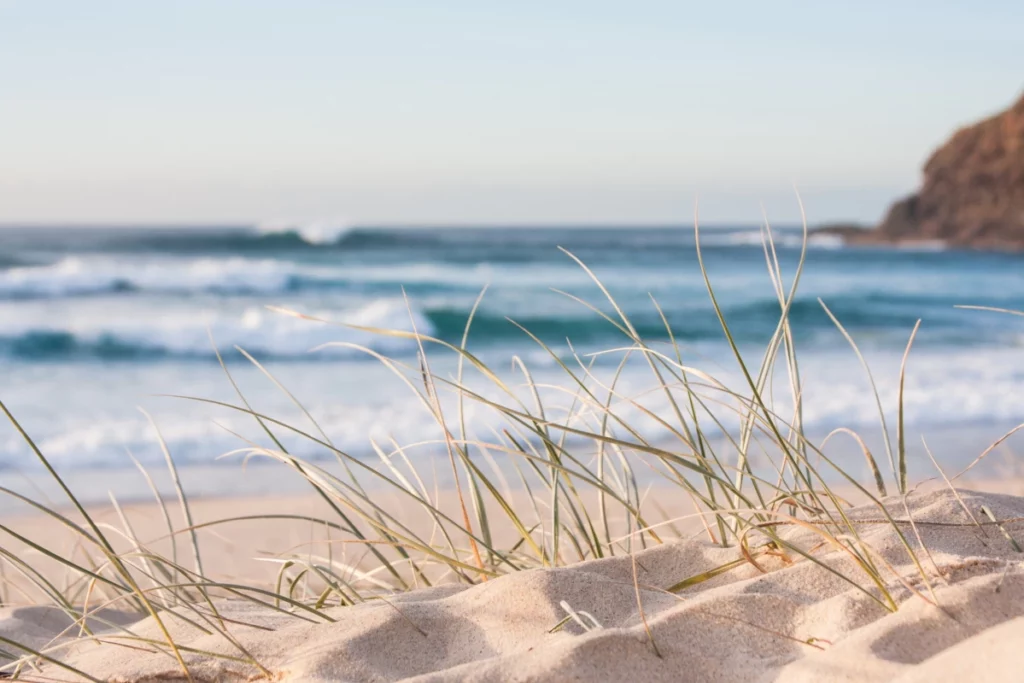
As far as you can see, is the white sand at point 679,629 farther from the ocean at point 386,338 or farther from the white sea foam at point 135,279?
the white sea foam at point 135,279

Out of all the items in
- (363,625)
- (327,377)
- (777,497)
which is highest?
(777,497)

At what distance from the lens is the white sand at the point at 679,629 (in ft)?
3.07

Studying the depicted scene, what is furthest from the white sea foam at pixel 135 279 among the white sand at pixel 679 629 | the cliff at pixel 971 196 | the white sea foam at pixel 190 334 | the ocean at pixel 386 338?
the cliff at pixel 971 196

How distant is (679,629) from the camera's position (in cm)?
105

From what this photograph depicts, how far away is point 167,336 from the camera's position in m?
10.9

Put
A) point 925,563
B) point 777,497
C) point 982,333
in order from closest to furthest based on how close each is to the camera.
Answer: point 925,563, point 777,497, point 982,333

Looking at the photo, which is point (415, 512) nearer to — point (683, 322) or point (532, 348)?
point (532, 348)

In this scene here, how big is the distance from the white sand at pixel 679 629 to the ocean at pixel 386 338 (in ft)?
0.88

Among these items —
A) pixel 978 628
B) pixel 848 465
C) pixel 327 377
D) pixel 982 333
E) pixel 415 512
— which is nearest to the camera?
pixel 978 628

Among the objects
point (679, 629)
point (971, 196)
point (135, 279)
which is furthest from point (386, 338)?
point (971, 196)

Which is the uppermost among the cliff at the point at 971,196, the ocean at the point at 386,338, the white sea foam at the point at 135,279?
the cliff at the point at 971,196

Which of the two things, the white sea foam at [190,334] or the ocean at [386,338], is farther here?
the white sea foam at [190,334]

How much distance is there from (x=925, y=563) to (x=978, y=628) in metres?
0.17

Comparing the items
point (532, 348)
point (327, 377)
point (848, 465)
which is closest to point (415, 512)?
point (848, 465)
